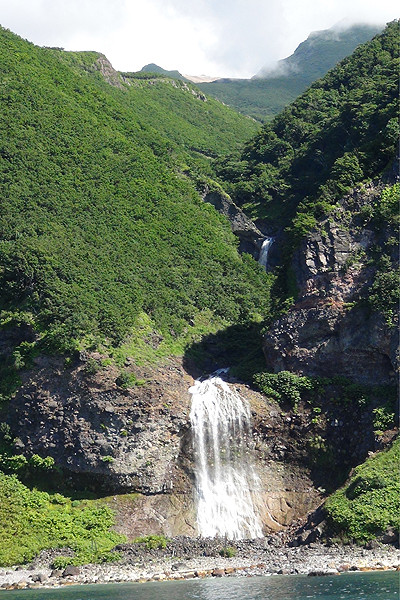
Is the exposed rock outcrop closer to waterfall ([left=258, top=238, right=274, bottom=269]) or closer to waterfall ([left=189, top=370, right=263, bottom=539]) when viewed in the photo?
waterfall ([left=189, top=370, right=263, bottom=539])

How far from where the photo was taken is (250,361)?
54.7m

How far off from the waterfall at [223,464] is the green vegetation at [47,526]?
5.75 m

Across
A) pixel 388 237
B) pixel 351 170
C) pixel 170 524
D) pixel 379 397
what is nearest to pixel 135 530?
pixel 170 524

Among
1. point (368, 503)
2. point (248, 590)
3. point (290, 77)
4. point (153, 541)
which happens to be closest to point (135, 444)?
point (153, 541)

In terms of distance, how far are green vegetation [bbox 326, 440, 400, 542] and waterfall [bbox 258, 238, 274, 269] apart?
104 feet

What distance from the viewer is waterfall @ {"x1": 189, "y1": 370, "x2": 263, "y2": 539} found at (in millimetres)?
46250

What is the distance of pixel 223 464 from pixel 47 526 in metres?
10.9

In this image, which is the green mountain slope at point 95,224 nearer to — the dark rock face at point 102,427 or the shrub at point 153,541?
the dark rock face at point 102,427

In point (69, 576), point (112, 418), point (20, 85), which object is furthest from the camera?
point (20, 85)

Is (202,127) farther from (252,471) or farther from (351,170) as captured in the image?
(252,471)

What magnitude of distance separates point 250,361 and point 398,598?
26.7 meters

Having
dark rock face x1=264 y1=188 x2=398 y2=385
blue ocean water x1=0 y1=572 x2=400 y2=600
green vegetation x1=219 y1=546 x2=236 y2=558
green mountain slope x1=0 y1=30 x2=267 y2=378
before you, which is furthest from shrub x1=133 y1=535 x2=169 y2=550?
dark rock face x1=264 y1=188 x2=398 y2=385

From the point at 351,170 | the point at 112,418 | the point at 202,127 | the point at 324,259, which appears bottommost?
the point at 112,418

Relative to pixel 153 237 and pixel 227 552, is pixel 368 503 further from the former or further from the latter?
pixel 153 237
